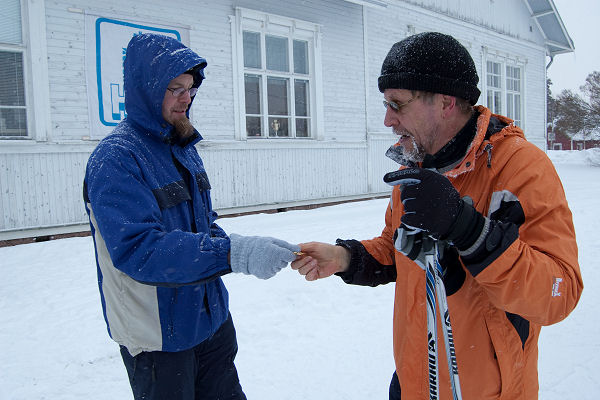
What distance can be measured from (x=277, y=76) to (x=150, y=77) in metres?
7.69

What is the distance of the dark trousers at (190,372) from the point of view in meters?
1.83

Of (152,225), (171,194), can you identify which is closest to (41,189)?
(171,194)

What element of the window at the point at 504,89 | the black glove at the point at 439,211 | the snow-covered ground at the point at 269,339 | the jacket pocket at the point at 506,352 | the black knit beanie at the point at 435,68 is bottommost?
the snow-covered ground at the point at 269,339

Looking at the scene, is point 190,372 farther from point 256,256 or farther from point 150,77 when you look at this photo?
point 150,77

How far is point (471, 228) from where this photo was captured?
1.31 meters

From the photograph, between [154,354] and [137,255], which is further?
[154,354]

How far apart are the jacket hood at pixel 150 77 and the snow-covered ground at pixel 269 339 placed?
201cm

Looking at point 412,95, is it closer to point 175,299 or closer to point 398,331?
point 398,331

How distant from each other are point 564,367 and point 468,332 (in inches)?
93.5

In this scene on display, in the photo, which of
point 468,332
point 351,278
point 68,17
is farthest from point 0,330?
point 68,17

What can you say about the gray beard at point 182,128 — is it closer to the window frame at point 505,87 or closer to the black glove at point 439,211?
the black glove at point 439,211

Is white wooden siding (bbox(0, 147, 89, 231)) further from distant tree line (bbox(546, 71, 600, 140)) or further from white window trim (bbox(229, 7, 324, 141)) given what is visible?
distant tree line (bbox(546, 71, 600, 140))

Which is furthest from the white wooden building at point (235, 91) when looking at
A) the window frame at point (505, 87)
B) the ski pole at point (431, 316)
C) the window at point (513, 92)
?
the ski pole at point (431, 316)

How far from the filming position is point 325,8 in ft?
32.8
